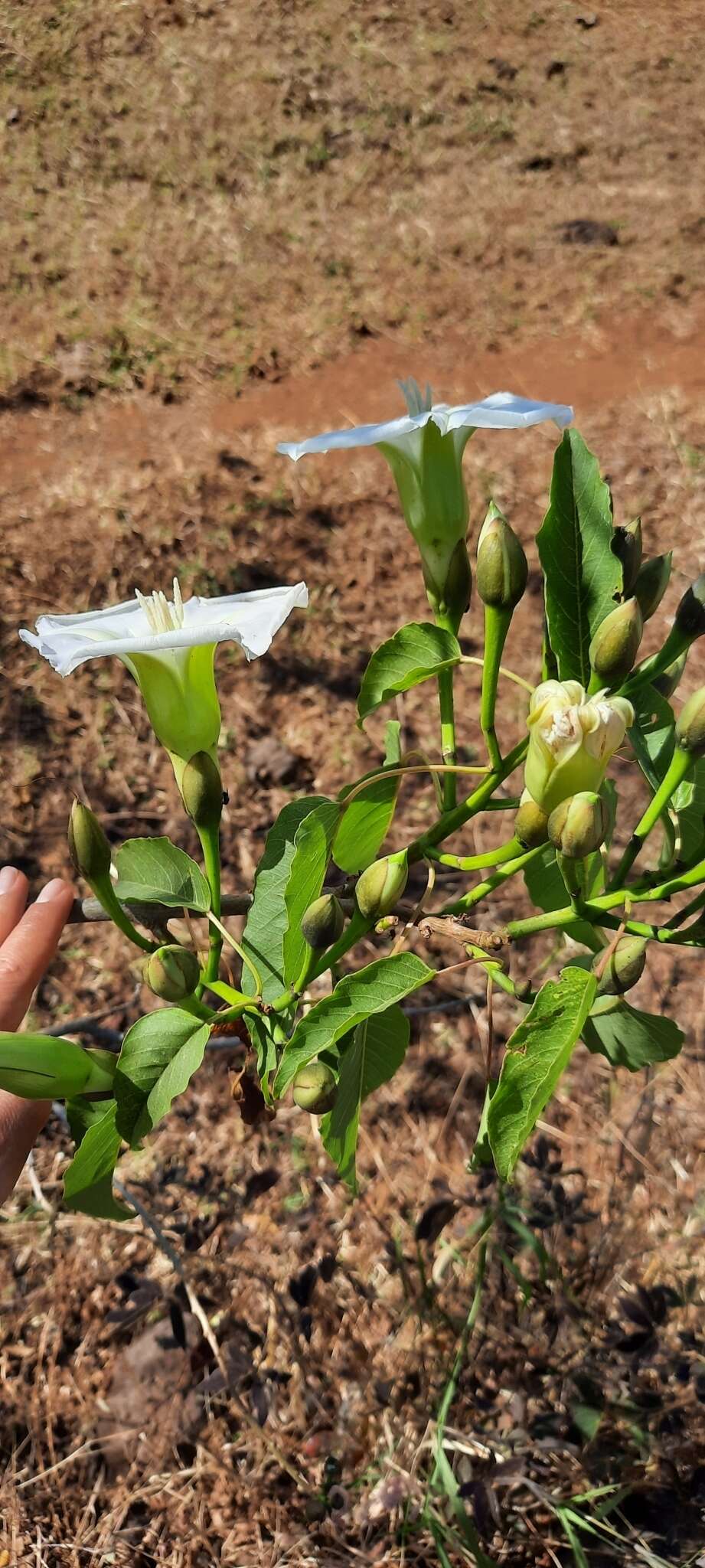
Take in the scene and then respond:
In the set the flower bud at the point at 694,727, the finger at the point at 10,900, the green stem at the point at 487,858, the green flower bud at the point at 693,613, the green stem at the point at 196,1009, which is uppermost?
the green flower bud at the point at 693,613

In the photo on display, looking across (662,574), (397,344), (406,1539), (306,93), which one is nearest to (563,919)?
(662,574)

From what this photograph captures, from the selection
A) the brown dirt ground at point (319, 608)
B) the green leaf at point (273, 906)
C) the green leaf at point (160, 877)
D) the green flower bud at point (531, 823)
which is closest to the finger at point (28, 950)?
the green leaf at point (160, 877)

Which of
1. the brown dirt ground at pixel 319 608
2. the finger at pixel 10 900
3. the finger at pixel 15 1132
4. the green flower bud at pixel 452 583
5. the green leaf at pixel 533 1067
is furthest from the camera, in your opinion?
the brown dirt ground at pixel 319 608

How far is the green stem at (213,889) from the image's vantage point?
121cm

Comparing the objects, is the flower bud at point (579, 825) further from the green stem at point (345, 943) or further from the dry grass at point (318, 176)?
the dry grass at point (318, 176)

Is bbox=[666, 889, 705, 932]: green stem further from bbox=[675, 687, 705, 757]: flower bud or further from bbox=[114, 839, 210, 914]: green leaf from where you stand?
bbox=[114, 839, 210, 914]: green leaf

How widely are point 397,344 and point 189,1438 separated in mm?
5075

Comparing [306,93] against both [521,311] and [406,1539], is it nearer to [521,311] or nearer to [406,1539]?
[521,311]

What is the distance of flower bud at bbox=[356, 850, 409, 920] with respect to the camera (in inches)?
43.4

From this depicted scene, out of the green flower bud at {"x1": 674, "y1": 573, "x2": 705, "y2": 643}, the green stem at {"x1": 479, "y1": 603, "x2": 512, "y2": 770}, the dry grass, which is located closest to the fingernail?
the green stem at {"x1": 479, "y1": 603, "x2": 512, "y2": 770}

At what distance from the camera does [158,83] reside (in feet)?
23.7

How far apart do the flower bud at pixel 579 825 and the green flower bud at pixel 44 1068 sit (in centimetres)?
54

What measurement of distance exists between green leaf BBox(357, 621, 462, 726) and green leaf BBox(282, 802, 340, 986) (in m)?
0.13

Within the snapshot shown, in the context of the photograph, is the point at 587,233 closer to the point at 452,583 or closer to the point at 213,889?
the point at 452,583
